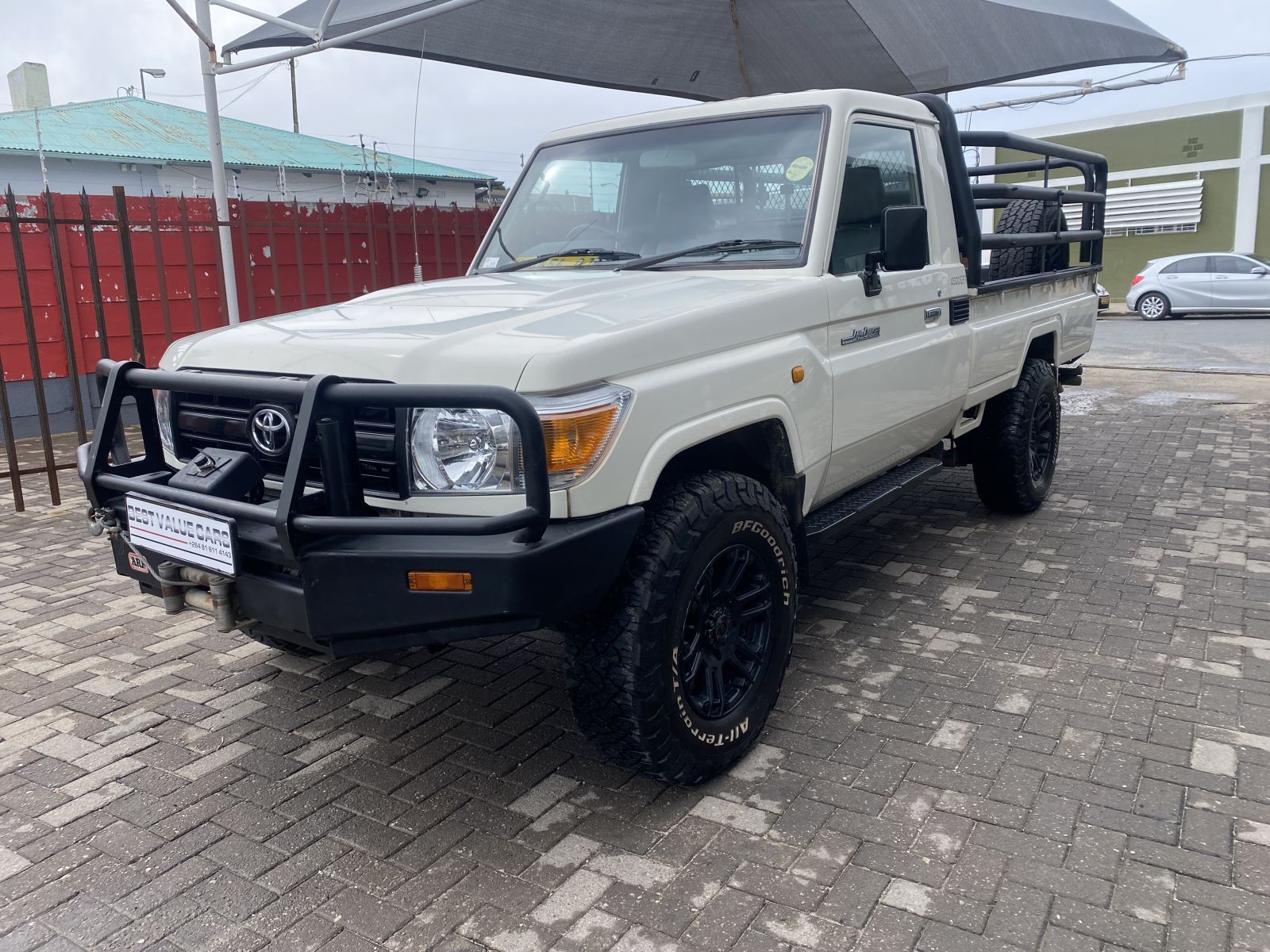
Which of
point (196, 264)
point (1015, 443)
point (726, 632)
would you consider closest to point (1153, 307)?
point (1015, 443)

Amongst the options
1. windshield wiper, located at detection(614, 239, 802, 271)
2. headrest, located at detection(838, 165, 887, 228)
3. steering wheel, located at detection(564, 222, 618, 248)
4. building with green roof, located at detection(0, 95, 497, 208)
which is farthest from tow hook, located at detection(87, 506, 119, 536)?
building with green roof, located at detection(0, 95, 497, 208)

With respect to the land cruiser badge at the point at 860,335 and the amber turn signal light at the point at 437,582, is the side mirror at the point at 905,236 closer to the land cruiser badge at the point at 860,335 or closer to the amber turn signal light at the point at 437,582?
the land cruiser badge at the point at 860,335

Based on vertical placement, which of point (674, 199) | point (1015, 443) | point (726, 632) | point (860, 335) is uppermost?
point (674, 199)

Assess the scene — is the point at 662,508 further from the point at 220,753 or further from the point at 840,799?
the point at 220,753

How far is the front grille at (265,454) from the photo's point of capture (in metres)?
2.48

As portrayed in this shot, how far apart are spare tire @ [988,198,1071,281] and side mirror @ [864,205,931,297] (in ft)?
7.05

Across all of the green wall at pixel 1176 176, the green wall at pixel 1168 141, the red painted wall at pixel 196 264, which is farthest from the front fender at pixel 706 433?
the green wall at pixel 1168 141

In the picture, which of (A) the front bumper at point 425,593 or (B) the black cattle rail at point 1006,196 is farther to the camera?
(B) the black cattle rail at point 1006,196

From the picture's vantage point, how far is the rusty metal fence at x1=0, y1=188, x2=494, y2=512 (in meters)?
8.50

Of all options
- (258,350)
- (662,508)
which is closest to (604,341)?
(662,508)

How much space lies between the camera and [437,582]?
7.54 feet

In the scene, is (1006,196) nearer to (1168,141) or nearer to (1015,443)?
(1015,443)

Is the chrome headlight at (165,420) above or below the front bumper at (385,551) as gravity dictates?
above

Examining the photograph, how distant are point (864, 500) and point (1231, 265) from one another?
19644 millimetres
